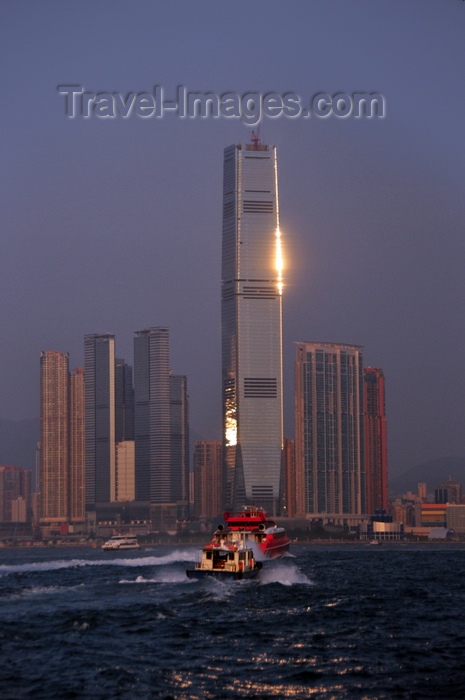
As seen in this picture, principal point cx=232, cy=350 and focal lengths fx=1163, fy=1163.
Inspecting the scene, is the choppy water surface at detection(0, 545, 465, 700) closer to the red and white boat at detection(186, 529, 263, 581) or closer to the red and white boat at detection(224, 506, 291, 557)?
the red and white boat at detection(186, 529, 263, 581)

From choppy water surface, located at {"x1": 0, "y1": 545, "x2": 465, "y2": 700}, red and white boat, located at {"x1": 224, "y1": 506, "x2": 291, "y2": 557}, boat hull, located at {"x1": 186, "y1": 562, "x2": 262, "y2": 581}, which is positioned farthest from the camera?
red and white boat, located at {"x1": 224, "y1": 506, "x2": 291, "y2": 557}

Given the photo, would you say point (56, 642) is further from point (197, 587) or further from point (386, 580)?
point (386, 580)

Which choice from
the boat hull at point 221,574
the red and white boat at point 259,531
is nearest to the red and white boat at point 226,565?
the boat hull at point 221,574

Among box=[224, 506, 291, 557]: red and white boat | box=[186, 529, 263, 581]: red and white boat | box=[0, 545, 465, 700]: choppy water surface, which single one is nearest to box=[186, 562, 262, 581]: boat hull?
box=[186, 529, 263, 581]: red and white boat

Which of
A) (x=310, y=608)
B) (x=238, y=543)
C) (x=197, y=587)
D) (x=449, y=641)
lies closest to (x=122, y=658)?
(x=449, y=641)

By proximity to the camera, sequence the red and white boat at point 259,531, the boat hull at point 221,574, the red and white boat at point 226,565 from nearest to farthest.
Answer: the boat hull at point 221,574
the red and white boat at point 226,565
the red and white boat at point 259,531

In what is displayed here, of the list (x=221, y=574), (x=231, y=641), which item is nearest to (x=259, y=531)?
(x=221, y=574)

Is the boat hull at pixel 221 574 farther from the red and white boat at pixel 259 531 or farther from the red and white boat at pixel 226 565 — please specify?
the red and white boat at pixel 259 531
